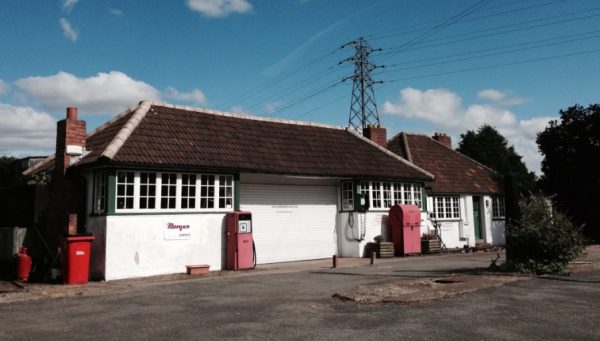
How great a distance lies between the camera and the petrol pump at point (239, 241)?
16703 millimetres

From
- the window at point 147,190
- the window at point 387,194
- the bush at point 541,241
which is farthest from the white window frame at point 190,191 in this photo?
the bush at point 541,241

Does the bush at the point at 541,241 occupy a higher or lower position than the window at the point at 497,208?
lower

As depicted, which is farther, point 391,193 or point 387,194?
point 391,193

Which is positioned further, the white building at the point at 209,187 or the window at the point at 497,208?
the window at the point at 497,208

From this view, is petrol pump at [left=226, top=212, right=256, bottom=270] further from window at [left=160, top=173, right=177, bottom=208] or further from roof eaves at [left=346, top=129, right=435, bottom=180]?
roof eaves at [left=346, top=129, right=435, bottom=180]

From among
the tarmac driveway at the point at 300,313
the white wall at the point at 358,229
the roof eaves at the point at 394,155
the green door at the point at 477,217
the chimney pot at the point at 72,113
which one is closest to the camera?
the tarmac driveway at the point at 300,313

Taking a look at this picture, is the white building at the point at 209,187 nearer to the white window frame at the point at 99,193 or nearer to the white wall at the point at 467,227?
the white window frame at the point at 99,193

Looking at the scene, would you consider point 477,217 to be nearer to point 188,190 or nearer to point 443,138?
point 443,138

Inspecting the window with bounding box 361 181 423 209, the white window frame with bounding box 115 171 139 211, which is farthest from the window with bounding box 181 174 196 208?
the window with bounding box 361 181 423 209

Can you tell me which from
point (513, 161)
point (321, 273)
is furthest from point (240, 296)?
point (513, 161)

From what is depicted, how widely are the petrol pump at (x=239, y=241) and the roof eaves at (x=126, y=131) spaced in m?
4.06

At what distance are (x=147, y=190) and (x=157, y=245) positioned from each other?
167cm

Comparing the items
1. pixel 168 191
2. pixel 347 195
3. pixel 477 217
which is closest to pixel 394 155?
pixel 347 195

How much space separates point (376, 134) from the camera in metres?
26.1
